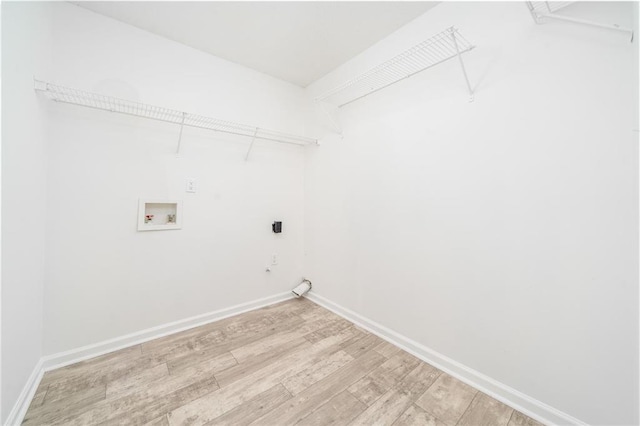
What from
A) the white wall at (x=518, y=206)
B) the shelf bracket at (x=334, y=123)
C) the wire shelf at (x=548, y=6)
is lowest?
the white wall at (x=518, y=206)

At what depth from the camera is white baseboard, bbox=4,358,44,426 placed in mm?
1194

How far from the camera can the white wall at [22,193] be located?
44.4 inches

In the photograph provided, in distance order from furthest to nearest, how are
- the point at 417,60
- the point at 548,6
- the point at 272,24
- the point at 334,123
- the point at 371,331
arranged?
the point at 334,123 < the point at 371,331 < the point at 272,24 < the point at 417,60 < the point at 548,6

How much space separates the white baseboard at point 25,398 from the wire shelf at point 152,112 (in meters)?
1.67

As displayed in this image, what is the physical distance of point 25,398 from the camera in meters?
1.32

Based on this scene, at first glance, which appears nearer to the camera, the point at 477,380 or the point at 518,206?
the point at 518,206

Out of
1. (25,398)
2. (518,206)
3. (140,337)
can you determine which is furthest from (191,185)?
(518,206)

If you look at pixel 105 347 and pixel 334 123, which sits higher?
pixel 334 123

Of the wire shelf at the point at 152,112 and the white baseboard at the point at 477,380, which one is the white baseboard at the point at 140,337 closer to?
the white baseboard at the point at 477,380

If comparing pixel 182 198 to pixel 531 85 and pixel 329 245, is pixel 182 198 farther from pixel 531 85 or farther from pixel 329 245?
pixel 531 85

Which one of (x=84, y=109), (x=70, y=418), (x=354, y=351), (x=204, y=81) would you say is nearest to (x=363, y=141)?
(x=204, y=81)

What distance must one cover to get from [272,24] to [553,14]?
175 centimetres

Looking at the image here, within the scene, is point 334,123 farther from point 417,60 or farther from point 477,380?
point 477,380

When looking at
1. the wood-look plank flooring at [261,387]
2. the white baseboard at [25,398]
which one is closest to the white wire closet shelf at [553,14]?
the wood-look plank flooring at [261,387]
